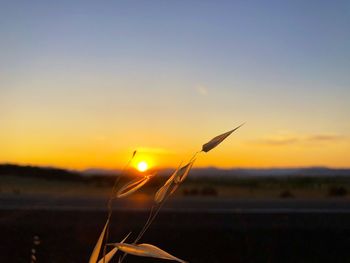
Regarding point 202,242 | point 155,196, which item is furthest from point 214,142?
point 202,242

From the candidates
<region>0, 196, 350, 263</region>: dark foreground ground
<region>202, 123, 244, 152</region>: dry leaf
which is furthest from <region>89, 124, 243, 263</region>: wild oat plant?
<region>0, 196, 350, 263</region>: dark foreground ground

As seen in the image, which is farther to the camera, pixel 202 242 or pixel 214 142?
pixel 202 242

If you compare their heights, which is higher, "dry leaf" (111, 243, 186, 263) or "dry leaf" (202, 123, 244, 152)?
"dry leaf" (202, 123, 244, 152)

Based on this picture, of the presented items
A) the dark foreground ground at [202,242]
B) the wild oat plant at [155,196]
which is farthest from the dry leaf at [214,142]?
the dark foreground ground at [202,242]

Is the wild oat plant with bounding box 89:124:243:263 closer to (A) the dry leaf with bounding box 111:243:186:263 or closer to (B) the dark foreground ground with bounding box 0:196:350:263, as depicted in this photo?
(A) the dry leaf with bounding box 111:243:186:263

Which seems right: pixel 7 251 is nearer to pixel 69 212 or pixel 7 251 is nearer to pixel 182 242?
pixel 182 242

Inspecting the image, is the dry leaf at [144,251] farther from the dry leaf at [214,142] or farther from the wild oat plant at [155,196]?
the dry leaf at [214,142]

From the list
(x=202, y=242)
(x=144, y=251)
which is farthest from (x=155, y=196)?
(x=202, y=242)

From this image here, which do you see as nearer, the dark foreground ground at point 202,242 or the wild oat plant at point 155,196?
the wild oat plant at point 155,196

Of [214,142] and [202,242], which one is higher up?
[214,142]

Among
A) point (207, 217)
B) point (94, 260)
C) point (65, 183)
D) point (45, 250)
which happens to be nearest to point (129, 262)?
point (45, 250)

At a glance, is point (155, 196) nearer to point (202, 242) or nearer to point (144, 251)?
point (144, 251)
